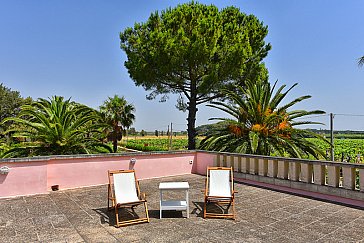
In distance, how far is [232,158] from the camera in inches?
341

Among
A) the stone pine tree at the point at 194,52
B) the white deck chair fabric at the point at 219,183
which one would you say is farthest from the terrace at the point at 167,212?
the stone pine tree at the point at 194,52

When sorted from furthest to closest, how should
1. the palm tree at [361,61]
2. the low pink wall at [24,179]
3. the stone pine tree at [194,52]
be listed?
the stone pine tree at [194,52] → the palm tree at [361,61] → the low pink wall at [24,179]

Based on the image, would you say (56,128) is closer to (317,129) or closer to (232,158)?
(232,158)

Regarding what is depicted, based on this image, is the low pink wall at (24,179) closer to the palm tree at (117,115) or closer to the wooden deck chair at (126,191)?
the wooden deck chair at (126,191)

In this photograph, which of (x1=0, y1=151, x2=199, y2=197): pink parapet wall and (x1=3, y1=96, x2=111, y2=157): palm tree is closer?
(x1=0, y1=151, x2=199, y2=197): pink parapet wall

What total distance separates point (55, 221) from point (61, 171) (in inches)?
117

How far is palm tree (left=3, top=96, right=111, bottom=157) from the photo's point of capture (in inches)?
351

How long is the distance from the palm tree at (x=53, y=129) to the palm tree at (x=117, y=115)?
14347mm

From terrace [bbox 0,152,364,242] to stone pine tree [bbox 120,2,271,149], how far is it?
19.9ft

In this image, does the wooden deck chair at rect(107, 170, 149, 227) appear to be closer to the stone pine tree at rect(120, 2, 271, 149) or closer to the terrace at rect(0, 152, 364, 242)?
the terrace at rect(0, 152, 364, 242)

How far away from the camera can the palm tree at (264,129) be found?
31.3 feet

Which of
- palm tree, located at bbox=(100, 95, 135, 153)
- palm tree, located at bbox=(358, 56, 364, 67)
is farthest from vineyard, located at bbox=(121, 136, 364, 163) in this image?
palm tree, located at bbox=(100, 95, 135, 153)

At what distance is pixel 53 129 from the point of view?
9.01m

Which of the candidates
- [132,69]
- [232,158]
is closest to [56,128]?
[232,158]
